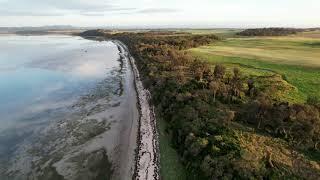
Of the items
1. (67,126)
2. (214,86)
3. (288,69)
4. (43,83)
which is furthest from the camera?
(43,83)

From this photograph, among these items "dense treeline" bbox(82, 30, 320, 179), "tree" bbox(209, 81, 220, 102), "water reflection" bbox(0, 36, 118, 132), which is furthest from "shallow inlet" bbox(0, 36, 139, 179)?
"tree" bbox(209, 81, 220, 102)

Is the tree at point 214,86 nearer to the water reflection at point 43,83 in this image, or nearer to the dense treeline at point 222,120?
the dense treeline at point 222,120

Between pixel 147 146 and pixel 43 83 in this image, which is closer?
pixel 147 146

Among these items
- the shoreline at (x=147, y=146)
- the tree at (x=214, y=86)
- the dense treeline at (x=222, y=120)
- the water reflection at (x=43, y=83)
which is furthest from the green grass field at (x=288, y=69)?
the water reflection at (x=43, y=83)

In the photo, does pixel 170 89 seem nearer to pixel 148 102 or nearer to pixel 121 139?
pixel 148 102

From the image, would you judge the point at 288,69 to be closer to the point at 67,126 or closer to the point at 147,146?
the point at 147,146

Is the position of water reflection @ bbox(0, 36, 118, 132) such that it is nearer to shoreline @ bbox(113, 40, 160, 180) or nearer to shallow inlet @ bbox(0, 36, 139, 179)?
shallow inlet @ bbox(0, 36, 139, 179)

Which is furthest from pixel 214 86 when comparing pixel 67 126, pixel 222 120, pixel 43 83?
pixel 43 83
